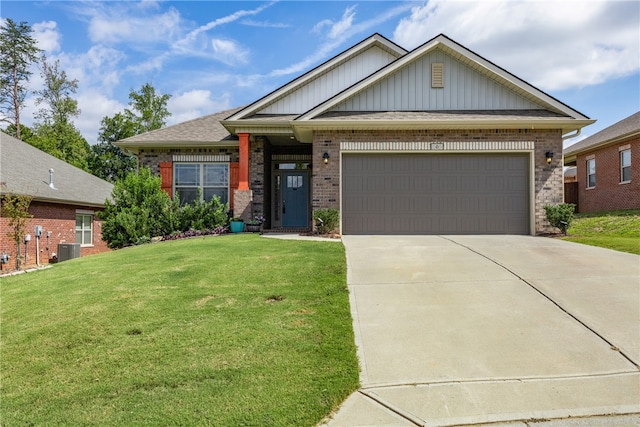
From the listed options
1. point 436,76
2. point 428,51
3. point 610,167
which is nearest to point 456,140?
point 436,76

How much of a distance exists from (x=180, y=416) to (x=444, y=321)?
10.8 ft

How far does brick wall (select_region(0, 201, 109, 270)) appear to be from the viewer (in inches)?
560

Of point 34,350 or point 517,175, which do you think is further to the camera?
point 517,175

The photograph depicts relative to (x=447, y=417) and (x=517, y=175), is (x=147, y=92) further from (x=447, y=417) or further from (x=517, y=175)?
(x=447, y=417)

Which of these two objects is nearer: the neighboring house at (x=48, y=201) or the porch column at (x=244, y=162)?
the porch column at (x=244, y=162)

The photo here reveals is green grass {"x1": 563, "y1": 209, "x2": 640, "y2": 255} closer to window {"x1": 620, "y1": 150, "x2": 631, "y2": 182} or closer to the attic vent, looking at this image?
window {"x1": 620, "y1": 150, "x2": 631, "y2": 182}

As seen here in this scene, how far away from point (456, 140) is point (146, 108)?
119ft

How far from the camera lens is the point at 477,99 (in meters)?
12.4

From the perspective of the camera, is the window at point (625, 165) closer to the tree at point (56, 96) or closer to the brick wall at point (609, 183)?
the brick wall at point (609, 183)

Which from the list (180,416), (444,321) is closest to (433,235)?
(444,321)

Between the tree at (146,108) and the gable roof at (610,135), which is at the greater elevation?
the tree at (146,108)

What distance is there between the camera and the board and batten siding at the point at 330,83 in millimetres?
14844

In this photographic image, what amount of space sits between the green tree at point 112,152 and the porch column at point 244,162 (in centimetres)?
2941

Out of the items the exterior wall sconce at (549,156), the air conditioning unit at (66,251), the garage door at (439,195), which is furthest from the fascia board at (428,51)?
the air conditioning unit at (66,251)
